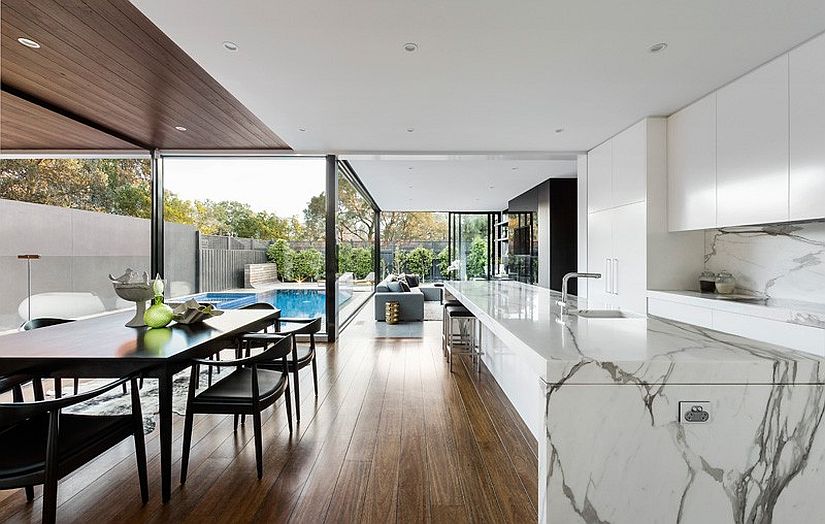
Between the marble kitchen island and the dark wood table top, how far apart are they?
1796 mm

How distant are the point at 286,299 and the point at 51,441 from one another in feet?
14.2

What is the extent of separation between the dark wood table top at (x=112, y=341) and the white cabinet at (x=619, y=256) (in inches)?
121

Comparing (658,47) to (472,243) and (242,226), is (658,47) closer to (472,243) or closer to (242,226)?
(242,226)

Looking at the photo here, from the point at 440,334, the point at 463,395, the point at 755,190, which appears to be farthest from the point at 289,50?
the point at 440,334

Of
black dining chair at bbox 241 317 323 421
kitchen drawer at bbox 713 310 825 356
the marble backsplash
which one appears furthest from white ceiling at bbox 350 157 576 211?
kitchen drawer at bbox 713 310 825 356

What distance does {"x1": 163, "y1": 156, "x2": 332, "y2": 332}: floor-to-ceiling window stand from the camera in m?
5.58

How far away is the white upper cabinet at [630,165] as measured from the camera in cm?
400

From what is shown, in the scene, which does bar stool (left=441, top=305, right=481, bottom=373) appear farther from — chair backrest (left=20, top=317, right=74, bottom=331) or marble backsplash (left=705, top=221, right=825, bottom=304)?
chair backrest (left=20, top=317, right=74, bottom=331)

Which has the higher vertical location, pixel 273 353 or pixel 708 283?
pixel 708 283

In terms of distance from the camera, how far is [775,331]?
102 inches

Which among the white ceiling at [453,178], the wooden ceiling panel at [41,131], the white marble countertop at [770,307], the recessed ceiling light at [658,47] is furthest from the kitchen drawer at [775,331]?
the wooden ceiling panel at [41,131]

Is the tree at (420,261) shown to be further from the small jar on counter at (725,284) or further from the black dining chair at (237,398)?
the black dining chair at (237,398)

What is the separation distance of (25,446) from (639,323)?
2727 mm

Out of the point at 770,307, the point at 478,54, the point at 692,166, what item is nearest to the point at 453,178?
the point at 692,166
